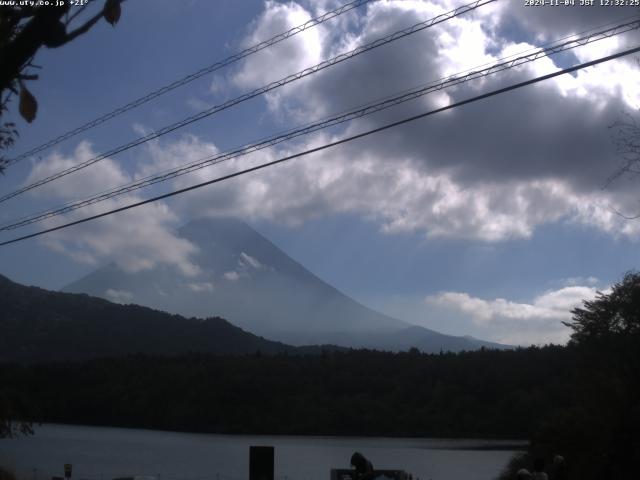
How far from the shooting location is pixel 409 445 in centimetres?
8350

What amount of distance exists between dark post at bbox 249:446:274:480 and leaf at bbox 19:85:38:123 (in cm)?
824

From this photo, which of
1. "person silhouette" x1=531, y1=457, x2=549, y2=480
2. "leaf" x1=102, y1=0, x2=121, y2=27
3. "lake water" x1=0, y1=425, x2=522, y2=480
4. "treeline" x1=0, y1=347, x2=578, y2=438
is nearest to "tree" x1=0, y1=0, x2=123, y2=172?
"leaf" x1=102, y1=0, x2=121, y2=27

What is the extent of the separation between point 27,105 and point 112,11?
2.34 ft

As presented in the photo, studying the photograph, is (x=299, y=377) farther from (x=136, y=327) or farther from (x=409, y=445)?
(x=136, y=327)

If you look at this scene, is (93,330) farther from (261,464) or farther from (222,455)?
(261,464)

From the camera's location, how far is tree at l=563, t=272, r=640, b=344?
30547 millimetres

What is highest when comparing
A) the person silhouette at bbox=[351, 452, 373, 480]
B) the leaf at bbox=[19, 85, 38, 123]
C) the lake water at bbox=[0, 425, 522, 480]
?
the leaf at bbox=[19, 85, 38, 123]

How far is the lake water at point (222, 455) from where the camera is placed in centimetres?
6157

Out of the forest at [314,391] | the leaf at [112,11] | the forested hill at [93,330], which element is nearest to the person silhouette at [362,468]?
the leaf at [112,11]

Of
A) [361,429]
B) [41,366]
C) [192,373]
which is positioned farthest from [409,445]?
[41,366]

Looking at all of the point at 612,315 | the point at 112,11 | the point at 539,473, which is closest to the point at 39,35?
the point at 112,11

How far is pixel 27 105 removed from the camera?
14.1 ft

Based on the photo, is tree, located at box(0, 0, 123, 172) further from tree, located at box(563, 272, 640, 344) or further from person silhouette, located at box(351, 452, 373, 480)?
tree, located at box(563, 272, 640, 344)

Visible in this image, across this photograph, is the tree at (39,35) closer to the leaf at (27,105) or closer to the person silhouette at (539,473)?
the leaf at (27,105)
